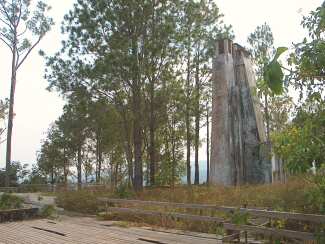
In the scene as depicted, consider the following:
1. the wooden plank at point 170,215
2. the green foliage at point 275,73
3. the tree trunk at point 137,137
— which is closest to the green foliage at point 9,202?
the wooden plank at point 170,215

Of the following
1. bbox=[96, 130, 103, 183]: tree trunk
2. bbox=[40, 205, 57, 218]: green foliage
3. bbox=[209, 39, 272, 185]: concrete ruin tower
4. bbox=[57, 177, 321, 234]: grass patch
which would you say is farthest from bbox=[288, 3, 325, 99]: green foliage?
bbox=[96, 130, 103, 183]: tree trunk

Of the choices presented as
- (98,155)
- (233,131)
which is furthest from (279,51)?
(98,155)

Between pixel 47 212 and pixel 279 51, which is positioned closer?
pixel 279 51

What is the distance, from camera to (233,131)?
70.0 feet

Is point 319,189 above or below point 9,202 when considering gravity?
above

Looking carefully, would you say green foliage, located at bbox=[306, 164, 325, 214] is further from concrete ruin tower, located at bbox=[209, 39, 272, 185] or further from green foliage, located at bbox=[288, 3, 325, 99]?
concrete ruin tower, located at bbox=[209, 39, 272, 185]

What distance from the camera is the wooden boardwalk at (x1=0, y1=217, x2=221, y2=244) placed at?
1017cm

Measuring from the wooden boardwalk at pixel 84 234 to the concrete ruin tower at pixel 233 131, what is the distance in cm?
855

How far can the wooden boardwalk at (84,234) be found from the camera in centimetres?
1017

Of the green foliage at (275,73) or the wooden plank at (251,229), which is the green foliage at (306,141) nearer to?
the green foliage at (275,73)

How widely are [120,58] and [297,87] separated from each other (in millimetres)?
15210

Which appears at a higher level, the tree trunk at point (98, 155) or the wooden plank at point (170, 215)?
the tree trunk at point (98, 155)

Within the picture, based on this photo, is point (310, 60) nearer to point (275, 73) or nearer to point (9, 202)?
point (275, 73)

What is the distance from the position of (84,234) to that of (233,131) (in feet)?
38.0
